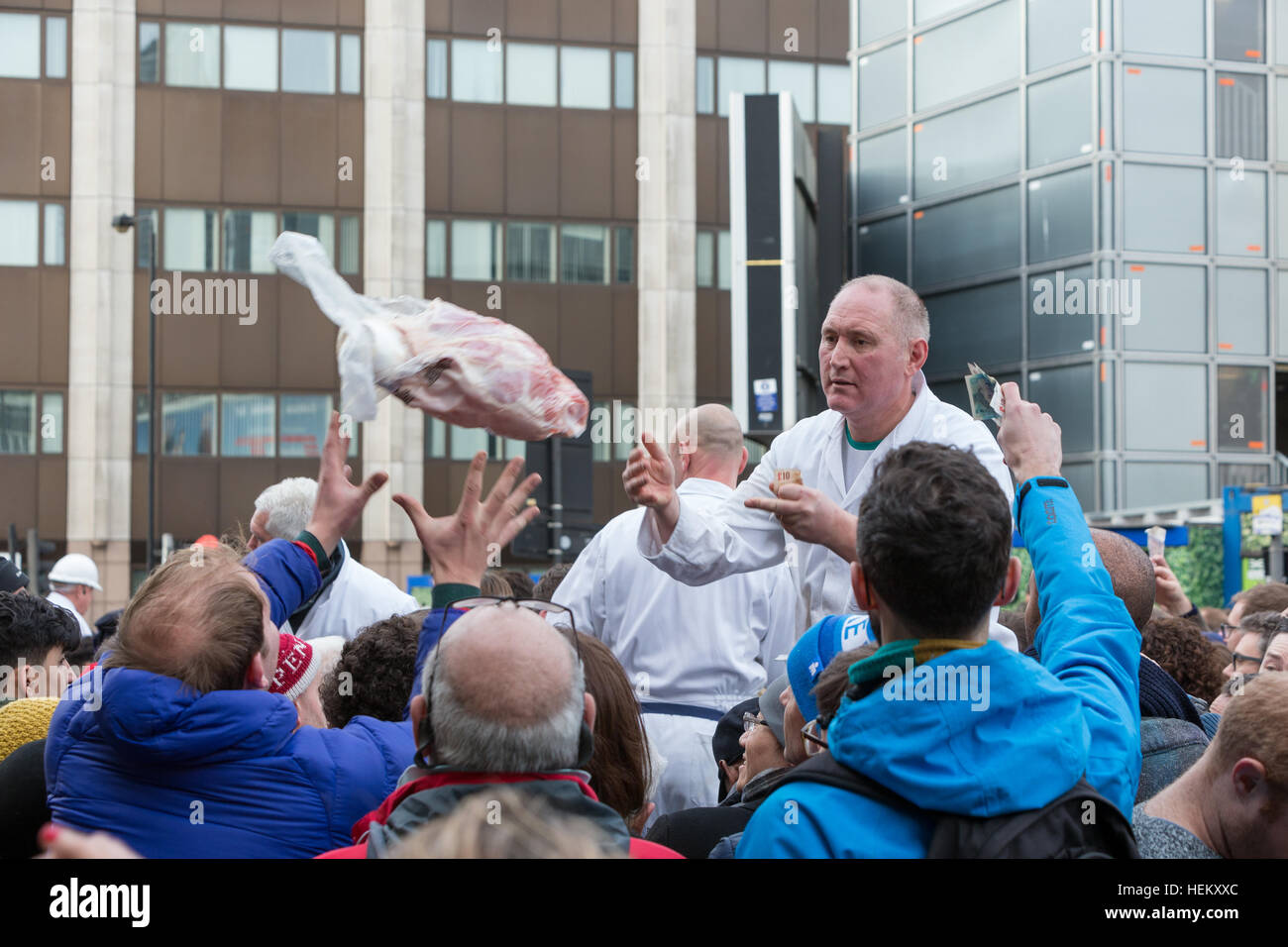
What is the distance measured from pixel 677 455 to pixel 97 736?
3.01 meters

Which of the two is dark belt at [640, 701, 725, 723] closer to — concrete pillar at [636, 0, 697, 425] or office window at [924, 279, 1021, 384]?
office window at [924, 279, 1021, 384]

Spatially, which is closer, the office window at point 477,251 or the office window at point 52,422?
the office window at point 52,422

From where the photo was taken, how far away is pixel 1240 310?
59.8ft

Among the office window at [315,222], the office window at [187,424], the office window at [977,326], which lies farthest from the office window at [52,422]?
the office window at [977,326]

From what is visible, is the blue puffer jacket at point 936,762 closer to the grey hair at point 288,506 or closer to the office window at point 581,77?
Answer: the grey hair at point 288,506

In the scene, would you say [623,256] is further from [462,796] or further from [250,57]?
[462,796]

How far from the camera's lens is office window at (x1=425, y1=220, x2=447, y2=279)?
2669cm

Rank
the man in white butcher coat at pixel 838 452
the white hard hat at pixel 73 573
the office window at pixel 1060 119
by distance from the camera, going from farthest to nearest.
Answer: the office window at pixel 1060 119
the white hard hat at pixel 73 573
the man in white butcher coat at pixel 838 452

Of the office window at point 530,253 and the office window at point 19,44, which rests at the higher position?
the office window at point 19,44

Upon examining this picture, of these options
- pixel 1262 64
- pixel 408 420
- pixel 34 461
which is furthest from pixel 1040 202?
pixel 34 461

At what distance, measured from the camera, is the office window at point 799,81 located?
91.1 feet

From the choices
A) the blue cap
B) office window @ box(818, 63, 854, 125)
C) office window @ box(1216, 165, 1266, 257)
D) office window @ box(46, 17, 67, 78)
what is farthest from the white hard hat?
office window @ box(818, 63, 854, 125)

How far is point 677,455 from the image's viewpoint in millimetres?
5398

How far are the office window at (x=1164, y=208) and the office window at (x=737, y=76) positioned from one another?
1120cm
